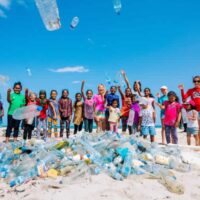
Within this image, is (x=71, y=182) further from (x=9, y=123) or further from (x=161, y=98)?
(x=161, y=98)

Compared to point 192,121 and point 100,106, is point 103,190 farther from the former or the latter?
point 100,106

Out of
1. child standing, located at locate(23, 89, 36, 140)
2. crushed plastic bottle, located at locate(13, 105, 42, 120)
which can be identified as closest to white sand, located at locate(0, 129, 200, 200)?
crushed plastic bottle, located at locate(13, 105, 42, 120)

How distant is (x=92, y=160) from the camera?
461 cm

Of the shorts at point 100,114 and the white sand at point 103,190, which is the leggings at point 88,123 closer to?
the shorts at point 100,114

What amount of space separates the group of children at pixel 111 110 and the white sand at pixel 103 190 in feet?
12.9

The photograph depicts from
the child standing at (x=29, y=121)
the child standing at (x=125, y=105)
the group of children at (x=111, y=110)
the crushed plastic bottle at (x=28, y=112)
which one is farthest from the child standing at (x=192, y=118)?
the child standing at (x=29, y=121)

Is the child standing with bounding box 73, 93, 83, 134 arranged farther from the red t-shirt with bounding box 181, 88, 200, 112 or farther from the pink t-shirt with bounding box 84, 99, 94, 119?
the red t-shirt with bounding box 181, 88, 200, 112

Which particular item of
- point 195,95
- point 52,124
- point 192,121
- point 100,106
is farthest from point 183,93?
point 52,124

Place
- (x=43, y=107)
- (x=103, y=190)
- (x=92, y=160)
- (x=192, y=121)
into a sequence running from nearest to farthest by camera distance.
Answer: (x=103, y=190) → (x=92, y=160) → (x=192, y=121) → (x=43, y=107)

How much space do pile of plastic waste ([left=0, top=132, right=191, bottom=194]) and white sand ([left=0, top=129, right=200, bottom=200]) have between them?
14cm

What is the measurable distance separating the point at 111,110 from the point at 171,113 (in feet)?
6.85

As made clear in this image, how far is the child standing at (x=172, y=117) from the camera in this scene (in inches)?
314

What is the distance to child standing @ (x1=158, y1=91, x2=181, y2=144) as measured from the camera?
7.97 m

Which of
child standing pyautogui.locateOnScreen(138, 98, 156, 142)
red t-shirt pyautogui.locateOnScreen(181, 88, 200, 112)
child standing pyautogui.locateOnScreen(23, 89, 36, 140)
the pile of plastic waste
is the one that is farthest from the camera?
child standing pyautogui.locateOnScreen(23, 89, 36, 140)
